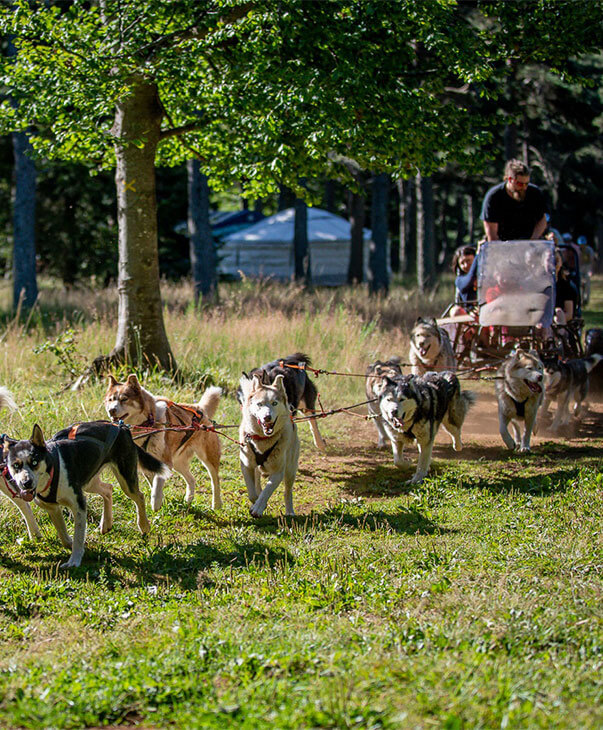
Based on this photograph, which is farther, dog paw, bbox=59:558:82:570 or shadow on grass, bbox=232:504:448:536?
shadow on grass, bbox=232:504:448:536

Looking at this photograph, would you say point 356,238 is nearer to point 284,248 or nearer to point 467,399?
point 284,248

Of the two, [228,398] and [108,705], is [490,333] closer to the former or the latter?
[228,398]

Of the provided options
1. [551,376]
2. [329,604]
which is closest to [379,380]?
[551,376]

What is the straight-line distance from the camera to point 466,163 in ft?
36.8

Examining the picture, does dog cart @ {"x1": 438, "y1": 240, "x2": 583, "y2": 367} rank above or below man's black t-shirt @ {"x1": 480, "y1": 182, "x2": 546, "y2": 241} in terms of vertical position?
below

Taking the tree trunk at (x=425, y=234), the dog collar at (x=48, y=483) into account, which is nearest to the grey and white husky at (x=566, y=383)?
the dog collar at (x=48, y=483)

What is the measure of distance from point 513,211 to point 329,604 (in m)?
7.83

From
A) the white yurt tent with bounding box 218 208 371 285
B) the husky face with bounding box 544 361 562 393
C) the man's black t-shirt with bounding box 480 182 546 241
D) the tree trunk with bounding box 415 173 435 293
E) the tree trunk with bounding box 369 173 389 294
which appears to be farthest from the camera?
the white yurt tent with bounding box 218 208 371 285

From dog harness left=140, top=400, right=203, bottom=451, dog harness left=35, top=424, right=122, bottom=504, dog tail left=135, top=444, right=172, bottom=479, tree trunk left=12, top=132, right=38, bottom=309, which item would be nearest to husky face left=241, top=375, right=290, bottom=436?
dog harness left=140, top=400, right=203, bottom=451

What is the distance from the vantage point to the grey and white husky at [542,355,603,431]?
33.2ft

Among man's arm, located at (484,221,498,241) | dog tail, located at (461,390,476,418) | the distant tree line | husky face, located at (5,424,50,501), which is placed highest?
the distant tree line

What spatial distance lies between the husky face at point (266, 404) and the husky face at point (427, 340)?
359 centimetres

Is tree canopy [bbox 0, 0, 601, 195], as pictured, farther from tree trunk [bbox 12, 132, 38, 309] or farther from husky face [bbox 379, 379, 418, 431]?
tree trunk [bbox 12, 132, 38, 309]

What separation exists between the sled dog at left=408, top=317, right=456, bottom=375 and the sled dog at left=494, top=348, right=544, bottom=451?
1074mm
